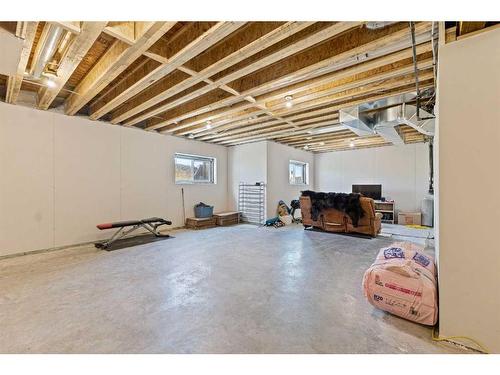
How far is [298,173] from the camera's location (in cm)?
859

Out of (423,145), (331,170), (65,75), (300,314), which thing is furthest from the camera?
(331,170)

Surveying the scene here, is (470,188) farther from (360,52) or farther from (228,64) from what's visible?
(228,64)

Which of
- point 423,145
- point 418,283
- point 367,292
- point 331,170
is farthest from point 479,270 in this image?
point 331,170

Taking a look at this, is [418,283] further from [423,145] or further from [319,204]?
[423,145]

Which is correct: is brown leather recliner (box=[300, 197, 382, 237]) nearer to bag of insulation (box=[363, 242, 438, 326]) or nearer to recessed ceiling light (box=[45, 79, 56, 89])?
bag of insulation (box=[363, 242, 438, 326])

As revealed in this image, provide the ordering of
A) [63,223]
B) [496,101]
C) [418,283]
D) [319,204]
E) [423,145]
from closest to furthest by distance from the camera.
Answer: [496,101] → [418,283] → [63,223] → [319,204] → [423,145]

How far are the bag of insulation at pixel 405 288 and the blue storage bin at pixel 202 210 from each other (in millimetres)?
4919

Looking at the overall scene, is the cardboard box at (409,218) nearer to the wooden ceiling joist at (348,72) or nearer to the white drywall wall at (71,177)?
the wooden ceiling joist at (348,72)

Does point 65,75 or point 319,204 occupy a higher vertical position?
point 65,75

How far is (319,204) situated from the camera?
5488 millimetres

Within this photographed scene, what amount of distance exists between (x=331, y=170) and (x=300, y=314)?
7.57m

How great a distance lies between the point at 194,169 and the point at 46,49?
177 inches

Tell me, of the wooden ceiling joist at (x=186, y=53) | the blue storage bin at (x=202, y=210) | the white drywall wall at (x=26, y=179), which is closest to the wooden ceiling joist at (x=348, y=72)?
the wooden ceiling joist at (x=186, y=53)
